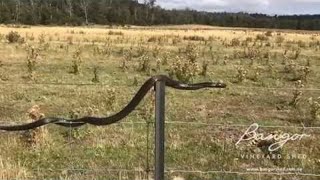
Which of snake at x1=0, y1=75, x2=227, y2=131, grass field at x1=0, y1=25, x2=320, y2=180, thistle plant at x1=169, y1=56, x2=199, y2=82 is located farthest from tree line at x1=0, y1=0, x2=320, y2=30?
snake at x1=0, y1=75, x2=227, y2=131

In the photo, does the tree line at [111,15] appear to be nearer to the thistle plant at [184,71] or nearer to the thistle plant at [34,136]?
the thistle plant at [184,71]

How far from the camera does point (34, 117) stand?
293 inches

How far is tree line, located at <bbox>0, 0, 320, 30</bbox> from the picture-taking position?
78938mm

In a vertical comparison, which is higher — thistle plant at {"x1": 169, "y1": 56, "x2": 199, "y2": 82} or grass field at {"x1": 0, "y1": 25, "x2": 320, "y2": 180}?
thistle plant at {"x1": 169, "y1": 56, "x2": 199, "y2": 82}

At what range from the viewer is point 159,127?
429cm

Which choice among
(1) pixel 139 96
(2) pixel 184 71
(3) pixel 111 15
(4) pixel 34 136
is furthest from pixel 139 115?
(3) pixel 111 15

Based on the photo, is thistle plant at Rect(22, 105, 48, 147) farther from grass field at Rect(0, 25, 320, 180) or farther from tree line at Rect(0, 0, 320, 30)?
tree line at Rect(0, 0, 320, 30)

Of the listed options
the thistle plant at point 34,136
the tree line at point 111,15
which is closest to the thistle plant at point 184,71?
the thistle plant at point 34,136

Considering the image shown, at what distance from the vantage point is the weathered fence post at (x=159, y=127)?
425cm

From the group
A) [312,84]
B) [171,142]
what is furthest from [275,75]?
[171,142]

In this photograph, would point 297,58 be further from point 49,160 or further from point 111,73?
point 49,160

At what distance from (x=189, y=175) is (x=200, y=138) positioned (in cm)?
158

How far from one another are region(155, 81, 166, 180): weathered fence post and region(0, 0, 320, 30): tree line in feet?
232

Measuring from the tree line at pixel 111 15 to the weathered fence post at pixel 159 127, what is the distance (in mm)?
70767
